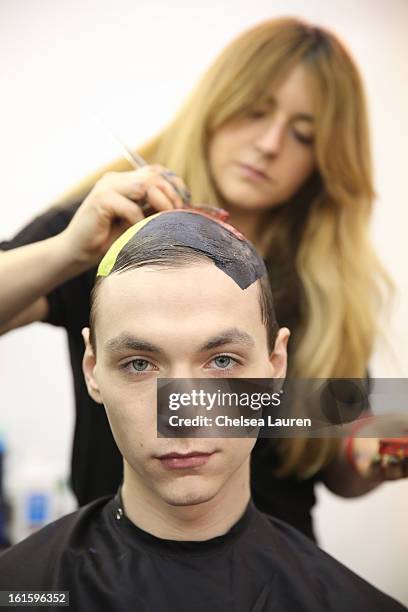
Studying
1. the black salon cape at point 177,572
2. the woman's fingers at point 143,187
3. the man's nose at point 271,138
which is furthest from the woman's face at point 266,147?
the black salon cape at point 177,572

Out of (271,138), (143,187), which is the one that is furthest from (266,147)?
(143,187)

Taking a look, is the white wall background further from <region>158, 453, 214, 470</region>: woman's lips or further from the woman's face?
<region>158, 453, 214, 470</region>: woman's lips

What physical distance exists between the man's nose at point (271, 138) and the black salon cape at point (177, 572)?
554mm

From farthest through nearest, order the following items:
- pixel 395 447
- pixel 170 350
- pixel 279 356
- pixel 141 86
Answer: pixel 141 86
pixel 395 447
pixel 279 356
pixel 170 350

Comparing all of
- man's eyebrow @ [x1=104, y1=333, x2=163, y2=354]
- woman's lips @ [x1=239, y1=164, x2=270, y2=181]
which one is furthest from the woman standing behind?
man's eyebrow @ [x1=104, y1=333, x2=163, y2=354]

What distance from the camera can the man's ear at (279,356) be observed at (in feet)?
3.26

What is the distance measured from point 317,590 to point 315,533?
238mm

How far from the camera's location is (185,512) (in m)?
0.96

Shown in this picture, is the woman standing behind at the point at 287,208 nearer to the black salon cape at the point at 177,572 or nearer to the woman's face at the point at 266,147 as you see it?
the woman's face at the point at 266,147

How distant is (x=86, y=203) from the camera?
40.9 inches

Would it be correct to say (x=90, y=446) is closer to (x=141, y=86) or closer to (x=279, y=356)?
(x=279, y=356)

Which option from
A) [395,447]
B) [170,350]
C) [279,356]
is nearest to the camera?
[170,350]

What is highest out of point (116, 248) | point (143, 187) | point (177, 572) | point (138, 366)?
point (143, 187)

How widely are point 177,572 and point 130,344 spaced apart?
12.7 inches
